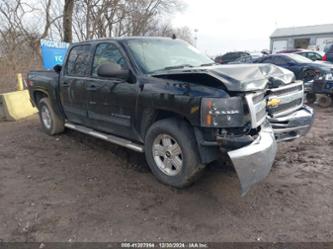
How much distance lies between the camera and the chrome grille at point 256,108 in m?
3.10

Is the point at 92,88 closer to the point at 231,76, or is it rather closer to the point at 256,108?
the point at 231,76

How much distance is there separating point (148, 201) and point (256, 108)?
165 centimetres

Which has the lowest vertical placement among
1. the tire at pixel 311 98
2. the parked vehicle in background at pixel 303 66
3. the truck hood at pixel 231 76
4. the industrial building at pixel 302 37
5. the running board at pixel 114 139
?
the industrial building at pixel 302 37

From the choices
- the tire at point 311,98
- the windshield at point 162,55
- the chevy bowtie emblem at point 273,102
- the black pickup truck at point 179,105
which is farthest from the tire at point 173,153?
the tire at point 311,98

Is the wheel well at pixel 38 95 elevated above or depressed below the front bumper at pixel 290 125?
above

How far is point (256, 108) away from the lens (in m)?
3.27

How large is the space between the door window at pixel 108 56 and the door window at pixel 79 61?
0.25 meters

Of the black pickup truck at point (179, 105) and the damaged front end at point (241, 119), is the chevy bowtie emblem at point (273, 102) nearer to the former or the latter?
the black pickup truck at point (179, 105)

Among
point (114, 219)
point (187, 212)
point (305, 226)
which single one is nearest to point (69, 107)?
point (114, 219)

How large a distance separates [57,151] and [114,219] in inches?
104

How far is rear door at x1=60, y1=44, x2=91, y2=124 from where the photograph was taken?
4839 millimetres

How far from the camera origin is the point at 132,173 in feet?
13.9

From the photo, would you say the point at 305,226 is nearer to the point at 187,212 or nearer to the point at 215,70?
the point at 187,212

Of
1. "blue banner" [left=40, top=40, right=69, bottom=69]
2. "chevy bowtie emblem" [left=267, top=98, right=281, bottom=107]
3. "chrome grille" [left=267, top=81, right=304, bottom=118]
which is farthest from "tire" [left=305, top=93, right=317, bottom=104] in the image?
"blue banner" [left=40, top=40, right=69, bottom=69]
